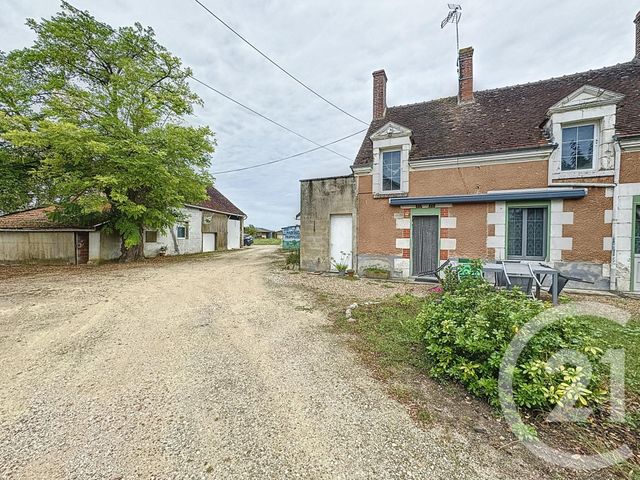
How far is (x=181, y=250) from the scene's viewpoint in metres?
19.5

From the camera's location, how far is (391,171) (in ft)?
33.4

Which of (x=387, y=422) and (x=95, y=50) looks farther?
(x=95, y=50)

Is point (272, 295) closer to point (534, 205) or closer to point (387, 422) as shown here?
point (387, 422)

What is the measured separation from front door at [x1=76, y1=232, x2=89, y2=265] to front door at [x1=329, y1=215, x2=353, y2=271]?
1256cm

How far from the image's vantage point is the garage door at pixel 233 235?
2612 cm

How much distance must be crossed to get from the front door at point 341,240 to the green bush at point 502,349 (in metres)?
7.42

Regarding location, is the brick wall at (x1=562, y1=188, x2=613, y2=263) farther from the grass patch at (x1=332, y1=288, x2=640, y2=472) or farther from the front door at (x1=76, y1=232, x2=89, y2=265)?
the front door at (x1=76, y1=232, x2=89, y2=265)

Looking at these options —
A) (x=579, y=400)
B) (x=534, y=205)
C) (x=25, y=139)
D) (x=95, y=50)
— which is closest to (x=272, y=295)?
(x=579, y=400)

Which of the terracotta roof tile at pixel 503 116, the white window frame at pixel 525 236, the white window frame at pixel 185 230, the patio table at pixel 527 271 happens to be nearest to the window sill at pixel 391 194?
the terracotta roof tile at pixel 503 116

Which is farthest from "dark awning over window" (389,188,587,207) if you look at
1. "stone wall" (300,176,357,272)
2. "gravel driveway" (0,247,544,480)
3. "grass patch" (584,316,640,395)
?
"gravel driveway" (0,247,544,480)

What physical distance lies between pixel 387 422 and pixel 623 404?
215 centimetres

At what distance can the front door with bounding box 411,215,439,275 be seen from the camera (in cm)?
953

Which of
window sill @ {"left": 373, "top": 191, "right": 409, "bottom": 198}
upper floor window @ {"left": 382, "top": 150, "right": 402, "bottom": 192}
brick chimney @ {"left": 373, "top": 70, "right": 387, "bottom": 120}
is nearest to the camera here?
window sill @ {"left": 373, "top": 191, "right": 409, "bottom": 198}

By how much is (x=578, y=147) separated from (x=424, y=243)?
16.0 ft
